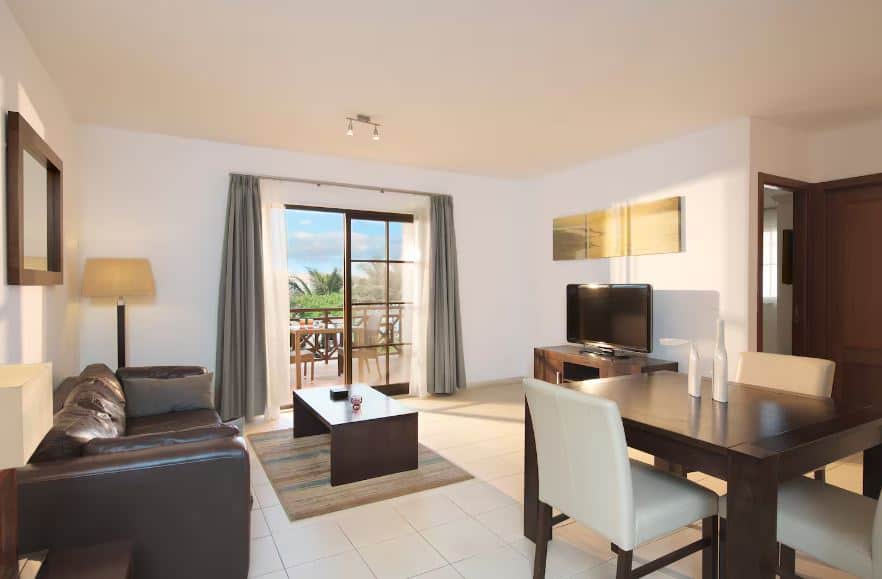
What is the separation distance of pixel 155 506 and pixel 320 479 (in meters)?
1.52

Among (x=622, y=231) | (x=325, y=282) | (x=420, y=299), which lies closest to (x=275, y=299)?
(x=420, y=299)

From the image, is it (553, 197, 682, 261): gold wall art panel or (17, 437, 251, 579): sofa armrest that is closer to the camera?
(17, 437, 251, 579): sofa armrest

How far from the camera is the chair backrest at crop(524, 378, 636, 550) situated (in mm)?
1722

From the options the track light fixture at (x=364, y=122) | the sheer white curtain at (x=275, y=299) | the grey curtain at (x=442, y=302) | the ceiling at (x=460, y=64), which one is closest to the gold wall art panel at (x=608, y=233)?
the ceiling at (x=460, y=64)

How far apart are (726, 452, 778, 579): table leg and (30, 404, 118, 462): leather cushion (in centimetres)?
242

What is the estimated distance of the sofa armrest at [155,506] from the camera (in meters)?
1.75

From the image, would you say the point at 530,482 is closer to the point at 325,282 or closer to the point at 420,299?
the point at 420,299

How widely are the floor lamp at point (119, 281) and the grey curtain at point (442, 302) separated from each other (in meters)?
2.82

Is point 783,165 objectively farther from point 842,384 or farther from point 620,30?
point 620,30

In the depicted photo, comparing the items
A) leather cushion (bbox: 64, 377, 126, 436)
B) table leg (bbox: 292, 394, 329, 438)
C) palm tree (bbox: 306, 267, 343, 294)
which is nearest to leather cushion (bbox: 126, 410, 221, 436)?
leather cushion (bbox: 64, 377, 126, 436)

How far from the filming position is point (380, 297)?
561 centimetres

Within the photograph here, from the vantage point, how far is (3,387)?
45.3 inches

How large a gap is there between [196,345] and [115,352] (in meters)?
0.63

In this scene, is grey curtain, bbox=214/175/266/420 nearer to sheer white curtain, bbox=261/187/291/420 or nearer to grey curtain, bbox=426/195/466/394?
sheer white curtain, bbox=261/187/291/420
